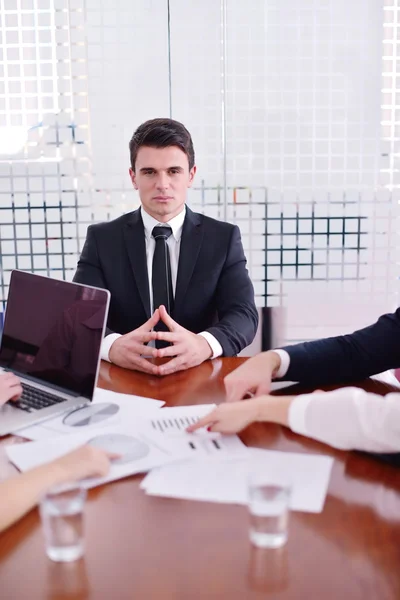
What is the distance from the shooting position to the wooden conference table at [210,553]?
787mm

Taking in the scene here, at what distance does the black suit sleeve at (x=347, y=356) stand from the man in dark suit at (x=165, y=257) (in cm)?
66

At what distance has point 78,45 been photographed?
400 cm

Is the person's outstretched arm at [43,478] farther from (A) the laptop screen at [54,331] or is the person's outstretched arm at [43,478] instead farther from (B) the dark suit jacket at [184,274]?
(B) the dark suit jacket at [184,274]

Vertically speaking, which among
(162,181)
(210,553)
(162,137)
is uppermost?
(162,137)

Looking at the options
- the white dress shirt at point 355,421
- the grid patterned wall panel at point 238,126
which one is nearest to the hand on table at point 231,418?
the white dress shirt at point 355,421

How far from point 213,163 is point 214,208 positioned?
302mm

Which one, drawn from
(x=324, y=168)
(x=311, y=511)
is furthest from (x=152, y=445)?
(x=324, y=168)

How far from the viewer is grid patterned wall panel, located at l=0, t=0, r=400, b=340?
3.96m

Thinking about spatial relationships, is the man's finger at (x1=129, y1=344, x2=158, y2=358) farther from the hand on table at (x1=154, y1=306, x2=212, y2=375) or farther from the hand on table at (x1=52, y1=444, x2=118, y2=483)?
the hand on table at (x1=52, y1=444, x2=118, y2=483)

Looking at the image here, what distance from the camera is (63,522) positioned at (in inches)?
34.0

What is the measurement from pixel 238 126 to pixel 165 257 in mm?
1979

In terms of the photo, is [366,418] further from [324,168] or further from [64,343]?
[324,168]

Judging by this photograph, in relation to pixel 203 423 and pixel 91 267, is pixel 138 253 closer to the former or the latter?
pixel 91 267

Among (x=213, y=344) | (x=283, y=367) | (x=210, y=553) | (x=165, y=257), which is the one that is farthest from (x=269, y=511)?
(x=165, y=257)
